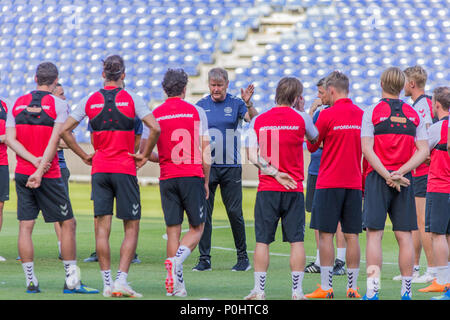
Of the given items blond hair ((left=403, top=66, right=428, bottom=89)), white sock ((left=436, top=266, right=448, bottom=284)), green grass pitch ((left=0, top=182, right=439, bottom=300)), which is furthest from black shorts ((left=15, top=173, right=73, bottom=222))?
blond hair ((left=403, top=66, right=428, bottom=89))

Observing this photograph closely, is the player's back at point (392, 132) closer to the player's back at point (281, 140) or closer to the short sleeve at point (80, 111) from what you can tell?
the player's back at point (281, 140)

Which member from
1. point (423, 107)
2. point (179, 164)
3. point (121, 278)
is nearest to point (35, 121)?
point (179, 164)

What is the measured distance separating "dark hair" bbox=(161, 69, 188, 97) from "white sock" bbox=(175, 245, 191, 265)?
1.32m

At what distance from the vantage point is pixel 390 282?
7.12m

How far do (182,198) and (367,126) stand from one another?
1685 mm

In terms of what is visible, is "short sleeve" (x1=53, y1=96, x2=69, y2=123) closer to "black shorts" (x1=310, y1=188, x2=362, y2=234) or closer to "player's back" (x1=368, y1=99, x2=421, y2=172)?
"black shorts" (x1=310, y1=188, x2=362, y2=234)

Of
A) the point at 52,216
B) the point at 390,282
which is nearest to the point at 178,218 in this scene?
the point at 52,216

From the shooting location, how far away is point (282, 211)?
5.77 meters

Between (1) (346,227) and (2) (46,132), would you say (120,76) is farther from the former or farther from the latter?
(1) (346,227)

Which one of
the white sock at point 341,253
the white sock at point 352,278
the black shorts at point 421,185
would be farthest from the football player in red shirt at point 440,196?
the white sock at point 341,253

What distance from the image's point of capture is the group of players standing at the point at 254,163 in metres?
5.64

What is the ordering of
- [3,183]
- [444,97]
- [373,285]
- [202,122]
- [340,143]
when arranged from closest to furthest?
[373,285]
[340,143]
[202,122]
[444,97]
[3,183]

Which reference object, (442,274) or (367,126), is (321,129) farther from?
(442,274)

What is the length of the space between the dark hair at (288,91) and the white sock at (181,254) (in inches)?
58.5
